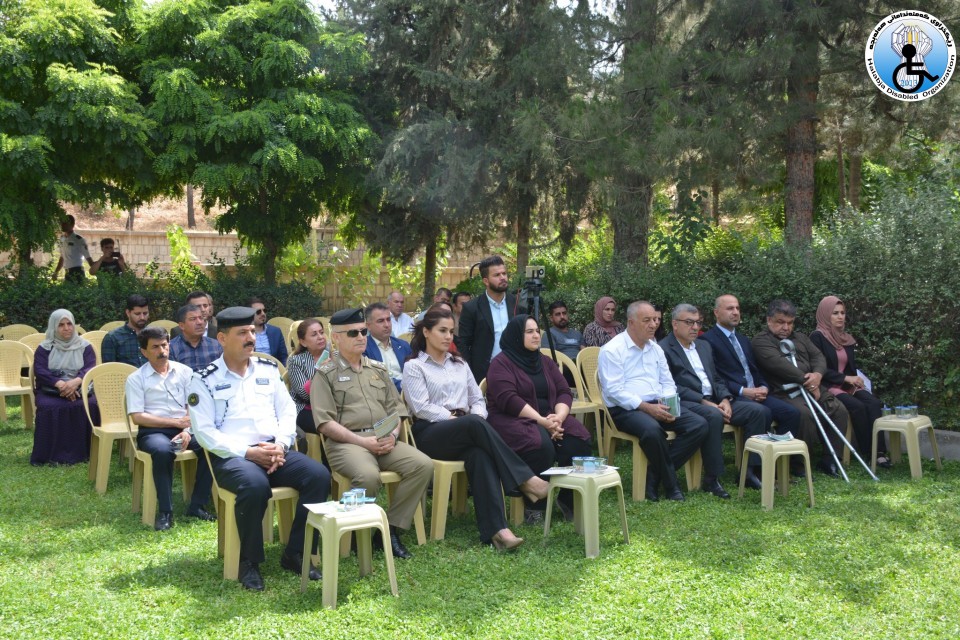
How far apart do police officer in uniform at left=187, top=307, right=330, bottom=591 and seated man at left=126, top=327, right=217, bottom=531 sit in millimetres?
911

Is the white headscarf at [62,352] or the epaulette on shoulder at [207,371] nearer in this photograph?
the epaulette on shoulder at [207,371]

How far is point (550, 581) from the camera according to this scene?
4398 millimetres

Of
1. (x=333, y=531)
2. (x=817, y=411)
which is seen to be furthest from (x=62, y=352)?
(x=817, y=411)

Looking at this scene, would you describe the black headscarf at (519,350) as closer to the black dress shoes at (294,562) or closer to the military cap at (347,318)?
the military cap at (347,318)

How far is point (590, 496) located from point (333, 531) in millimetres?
1501

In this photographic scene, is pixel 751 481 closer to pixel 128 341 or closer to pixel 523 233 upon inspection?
pixel 128 341

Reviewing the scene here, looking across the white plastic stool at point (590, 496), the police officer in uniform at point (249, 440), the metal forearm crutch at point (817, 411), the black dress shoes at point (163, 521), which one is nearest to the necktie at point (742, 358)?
the metal forearm crutch at point (817, 411)

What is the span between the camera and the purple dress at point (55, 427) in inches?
270

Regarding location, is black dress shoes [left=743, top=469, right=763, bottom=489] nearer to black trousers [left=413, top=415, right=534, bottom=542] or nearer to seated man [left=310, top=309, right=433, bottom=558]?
black trousers [left=413, top=415, right=534, bottom=542]

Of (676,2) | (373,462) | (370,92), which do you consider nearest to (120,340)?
(373,462)

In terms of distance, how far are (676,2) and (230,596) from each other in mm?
9539

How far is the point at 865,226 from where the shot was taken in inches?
311

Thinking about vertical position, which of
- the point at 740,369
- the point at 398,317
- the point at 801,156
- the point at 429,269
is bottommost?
the point at 740,369

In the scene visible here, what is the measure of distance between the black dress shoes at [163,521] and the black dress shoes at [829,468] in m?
4.79
